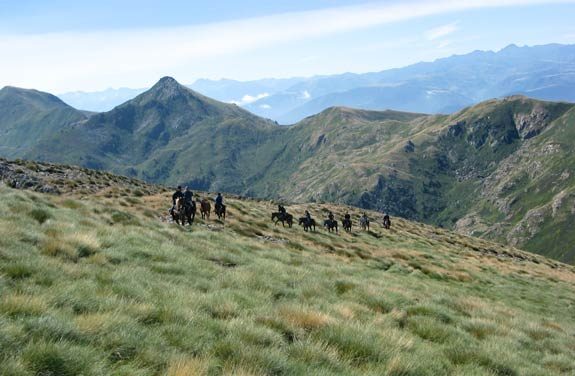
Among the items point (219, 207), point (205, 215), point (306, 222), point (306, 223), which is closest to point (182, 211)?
point (219, 207)

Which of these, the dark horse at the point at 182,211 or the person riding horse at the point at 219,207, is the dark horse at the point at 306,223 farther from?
the dark horse at the point at 182,211

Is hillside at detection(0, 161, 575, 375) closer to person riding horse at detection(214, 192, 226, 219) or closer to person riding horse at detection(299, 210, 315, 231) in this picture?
person riding horse at detection(214, 192, 226, 219)

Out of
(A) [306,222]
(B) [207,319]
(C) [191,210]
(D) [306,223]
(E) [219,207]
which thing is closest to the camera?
(B) [207,319]

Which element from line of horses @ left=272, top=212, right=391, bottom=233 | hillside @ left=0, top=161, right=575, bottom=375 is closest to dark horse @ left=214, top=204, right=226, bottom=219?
line of horses @ left=272, top=212, right=391, bottom=233

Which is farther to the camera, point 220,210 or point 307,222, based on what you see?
point 307,222

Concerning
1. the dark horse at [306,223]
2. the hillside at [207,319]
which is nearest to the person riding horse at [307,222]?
the dark horse at [306,223]

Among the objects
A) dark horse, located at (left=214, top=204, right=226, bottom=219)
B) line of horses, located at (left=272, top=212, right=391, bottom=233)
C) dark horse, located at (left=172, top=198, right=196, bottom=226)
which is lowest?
line of horses, located at (left=272, top=212, right=391, bottom=233)

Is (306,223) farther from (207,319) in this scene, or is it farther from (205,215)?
(207,319)

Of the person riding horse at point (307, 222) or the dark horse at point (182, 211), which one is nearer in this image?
the dark horse at point (182, 211)

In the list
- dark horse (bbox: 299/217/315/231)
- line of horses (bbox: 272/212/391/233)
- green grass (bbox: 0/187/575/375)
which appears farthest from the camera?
dark horse (bbox: 299/217/315/231)

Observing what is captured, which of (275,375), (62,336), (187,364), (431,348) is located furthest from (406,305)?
(62,336)

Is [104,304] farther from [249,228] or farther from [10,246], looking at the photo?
[249,228]

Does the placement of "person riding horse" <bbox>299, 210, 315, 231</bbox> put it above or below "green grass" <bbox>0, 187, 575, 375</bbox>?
below

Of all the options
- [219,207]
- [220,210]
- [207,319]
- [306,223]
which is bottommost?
[306,223]
